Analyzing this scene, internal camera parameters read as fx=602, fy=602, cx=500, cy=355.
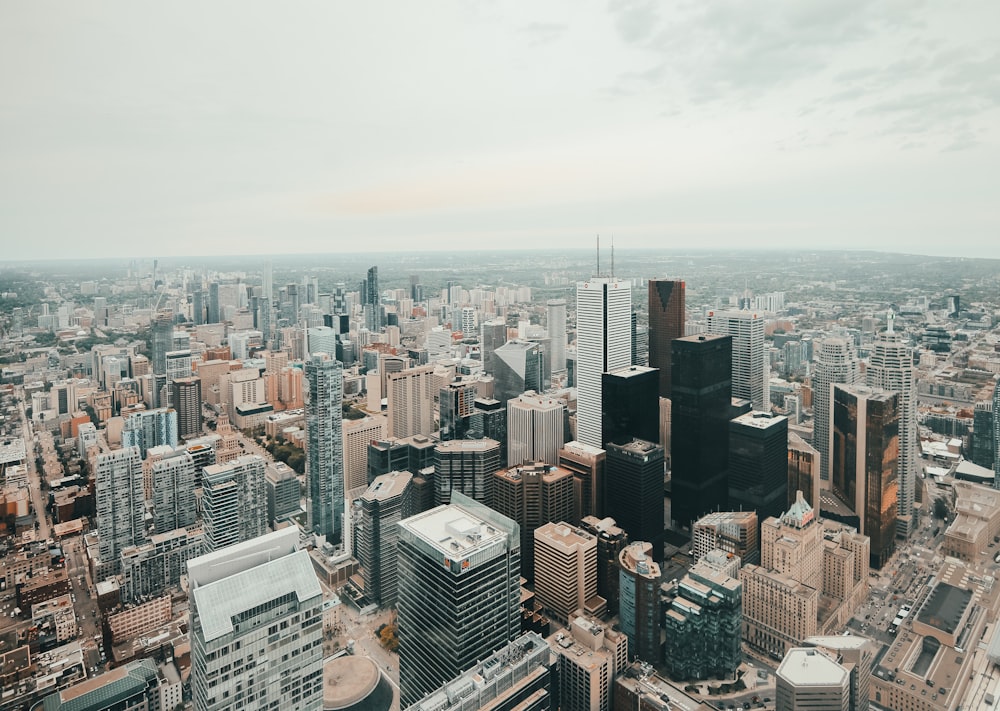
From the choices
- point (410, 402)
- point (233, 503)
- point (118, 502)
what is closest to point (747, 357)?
point (410, 402)

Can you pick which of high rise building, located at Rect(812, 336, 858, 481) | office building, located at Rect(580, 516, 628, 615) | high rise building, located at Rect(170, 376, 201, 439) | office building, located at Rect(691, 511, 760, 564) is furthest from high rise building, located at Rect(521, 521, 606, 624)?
high rise building, located at Rect(170, 376, 201, 439)

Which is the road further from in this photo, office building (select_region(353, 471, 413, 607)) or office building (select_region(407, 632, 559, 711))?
office building (select_region(407, 632, 559, 711))

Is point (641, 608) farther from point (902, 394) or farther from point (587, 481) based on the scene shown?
point (902, 394)

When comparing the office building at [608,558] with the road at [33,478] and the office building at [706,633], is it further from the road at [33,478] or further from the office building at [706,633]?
the road at [33,478]

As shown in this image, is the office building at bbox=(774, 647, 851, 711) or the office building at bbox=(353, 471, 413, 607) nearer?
the office building at bbox=(774, 647, 851, 711)

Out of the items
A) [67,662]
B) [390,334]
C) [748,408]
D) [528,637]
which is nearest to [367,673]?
[528,637]

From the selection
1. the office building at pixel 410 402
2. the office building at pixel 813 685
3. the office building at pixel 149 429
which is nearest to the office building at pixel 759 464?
the office building at pixel 813 685
